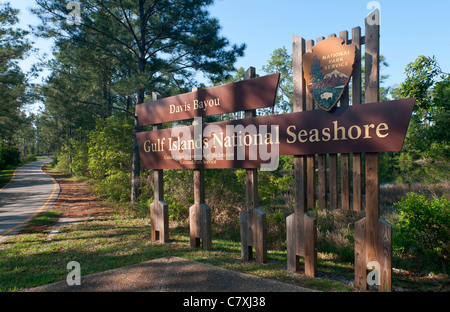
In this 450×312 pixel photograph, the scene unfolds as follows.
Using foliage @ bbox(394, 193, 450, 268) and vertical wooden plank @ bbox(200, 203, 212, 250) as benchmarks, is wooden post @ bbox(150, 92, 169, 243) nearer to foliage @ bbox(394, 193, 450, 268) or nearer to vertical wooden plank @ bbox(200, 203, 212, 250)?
vertical wooden plank @ bbox(200, 203, 212, 250)

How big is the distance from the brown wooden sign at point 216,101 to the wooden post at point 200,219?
4.42 feet

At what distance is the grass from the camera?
4.46m

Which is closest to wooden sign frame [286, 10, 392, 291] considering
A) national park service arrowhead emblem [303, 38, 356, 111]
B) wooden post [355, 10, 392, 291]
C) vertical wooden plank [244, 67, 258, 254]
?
wooden post [355, 10, 392, 291]

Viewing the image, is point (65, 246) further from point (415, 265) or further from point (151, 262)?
Result: point (415, 265)

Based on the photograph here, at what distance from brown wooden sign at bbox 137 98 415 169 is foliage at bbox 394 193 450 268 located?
7.77 ft

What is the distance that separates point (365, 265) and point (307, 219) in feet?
3.23

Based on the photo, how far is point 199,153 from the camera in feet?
19.8

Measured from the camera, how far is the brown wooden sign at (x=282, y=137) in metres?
3.77

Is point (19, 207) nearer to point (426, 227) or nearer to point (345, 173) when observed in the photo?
point (345, 173)

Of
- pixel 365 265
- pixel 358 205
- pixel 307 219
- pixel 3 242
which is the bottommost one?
pixel 3 242

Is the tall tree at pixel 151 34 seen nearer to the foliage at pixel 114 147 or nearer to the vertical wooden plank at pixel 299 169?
the foliage at pixel 114 147

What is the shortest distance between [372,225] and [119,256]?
182 inches

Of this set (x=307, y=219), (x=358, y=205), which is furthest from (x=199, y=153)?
(x=358, y=205)

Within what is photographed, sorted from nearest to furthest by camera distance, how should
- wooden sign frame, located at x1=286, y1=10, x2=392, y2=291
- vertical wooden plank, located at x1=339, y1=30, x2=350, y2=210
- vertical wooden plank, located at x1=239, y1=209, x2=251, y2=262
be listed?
wooden sign frame, located at x1=286, y1=10, x2=392, y2=291, vertical wooden plank, located at x1=339, y1=30, x2=350, y2=210, vertical wooden plank, located at x1=239, y1=209, x2=251, y2=262
